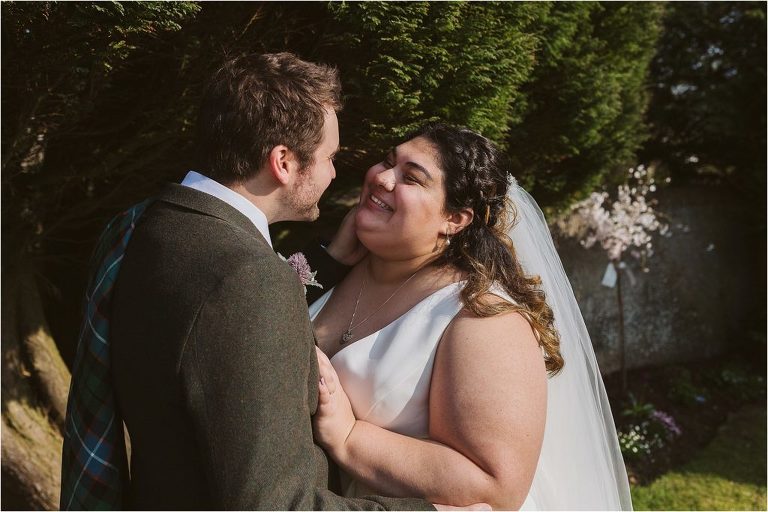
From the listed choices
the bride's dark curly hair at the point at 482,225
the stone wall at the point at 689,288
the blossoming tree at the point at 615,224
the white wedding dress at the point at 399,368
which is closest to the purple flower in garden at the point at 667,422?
the blossoming tree at the point at 615,224

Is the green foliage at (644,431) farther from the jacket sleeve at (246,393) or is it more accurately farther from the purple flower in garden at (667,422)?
the jacket sleeve at (246,393)

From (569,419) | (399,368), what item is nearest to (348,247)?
(399,368)

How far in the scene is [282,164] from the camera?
2.01 m

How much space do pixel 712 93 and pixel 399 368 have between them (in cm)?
841

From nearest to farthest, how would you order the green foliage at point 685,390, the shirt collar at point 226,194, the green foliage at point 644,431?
the shirt collar at point 226,194 → the green foliage at point 644,431 → the green foliage at point 685,390

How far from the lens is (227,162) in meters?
1.95

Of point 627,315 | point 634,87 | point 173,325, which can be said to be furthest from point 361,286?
point 627,315

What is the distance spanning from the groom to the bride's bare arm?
0.13 m

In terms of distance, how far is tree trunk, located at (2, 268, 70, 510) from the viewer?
3922mm

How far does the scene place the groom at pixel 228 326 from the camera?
160cm

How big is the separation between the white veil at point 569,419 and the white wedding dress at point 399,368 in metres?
0.29

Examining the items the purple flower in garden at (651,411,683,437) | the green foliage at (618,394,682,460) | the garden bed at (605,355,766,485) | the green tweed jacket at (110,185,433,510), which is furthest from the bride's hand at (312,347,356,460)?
the purple flower in garden at (651,411,683,437)

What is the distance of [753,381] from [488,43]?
7.05m

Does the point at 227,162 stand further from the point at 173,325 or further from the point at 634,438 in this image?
the point at 634,438
